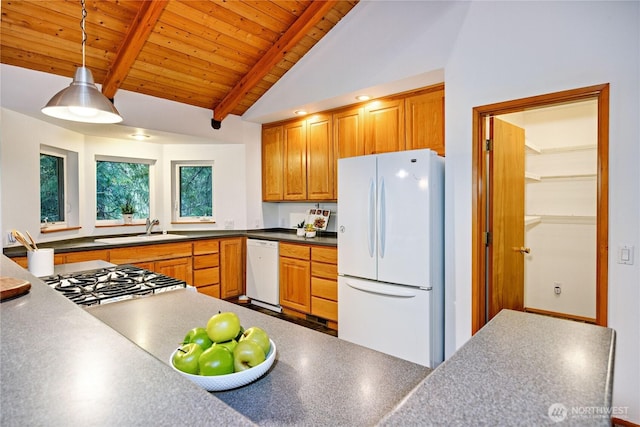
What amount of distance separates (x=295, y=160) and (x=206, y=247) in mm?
1503

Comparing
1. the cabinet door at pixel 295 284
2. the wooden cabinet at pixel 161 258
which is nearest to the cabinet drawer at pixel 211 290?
the wooden cabinet at pixel 161 258

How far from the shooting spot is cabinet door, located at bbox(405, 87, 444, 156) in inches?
119

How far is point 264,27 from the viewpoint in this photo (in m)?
3.33

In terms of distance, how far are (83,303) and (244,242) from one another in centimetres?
301

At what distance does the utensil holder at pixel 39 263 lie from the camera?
5.90 feet

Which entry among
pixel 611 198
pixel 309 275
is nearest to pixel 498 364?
pixel 611 198

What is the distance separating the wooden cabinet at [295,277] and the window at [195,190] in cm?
148

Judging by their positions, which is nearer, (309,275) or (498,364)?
(498,364)

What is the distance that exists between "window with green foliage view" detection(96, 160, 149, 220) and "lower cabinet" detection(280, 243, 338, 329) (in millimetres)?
2007

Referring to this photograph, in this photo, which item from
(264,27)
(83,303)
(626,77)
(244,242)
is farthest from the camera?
(244,242)

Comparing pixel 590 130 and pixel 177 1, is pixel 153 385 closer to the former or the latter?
pixel 177 1

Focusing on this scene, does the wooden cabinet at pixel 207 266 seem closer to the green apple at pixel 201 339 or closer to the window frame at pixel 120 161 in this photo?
the window frame at pixel 120 161

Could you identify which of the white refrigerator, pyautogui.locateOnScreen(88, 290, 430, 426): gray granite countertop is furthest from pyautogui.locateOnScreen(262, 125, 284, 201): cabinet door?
pyautogui.locateOnScreen(88, 290, 430, 426): gray granite countertop

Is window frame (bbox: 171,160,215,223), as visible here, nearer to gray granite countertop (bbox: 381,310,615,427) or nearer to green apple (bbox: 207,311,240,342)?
green apple (bbox: 207,311,240,342)
